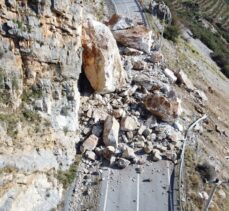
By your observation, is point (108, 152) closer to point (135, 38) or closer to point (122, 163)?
point (122, 163)

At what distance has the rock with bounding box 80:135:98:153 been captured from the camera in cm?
2920

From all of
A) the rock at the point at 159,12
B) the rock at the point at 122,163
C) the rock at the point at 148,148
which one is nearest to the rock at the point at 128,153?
the rock at the point at 122,163

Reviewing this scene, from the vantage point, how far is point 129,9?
51.1 metres

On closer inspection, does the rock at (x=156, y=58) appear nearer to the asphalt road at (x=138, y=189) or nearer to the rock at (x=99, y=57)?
the rock at (x=99, y=57)

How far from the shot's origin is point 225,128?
36.8m

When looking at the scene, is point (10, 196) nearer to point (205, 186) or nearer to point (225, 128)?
point (205, 186)

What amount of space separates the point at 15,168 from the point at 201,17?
59.5 m

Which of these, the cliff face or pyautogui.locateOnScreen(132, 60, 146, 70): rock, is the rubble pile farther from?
the cliff face

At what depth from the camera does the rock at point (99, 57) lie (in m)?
30.4

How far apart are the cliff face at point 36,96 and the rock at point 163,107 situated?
18.8ft

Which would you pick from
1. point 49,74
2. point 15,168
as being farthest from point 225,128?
point 15,168

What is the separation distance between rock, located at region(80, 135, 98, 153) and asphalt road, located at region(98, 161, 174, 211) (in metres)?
1.77

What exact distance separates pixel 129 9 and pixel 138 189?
2791 cm

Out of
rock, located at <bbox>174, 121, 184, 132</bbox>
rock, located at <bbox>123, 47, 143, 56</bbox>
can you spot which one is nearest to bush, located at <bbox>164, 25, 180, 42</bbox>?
rock, located at <bbox>123, 47, 143, 56</bbox>
